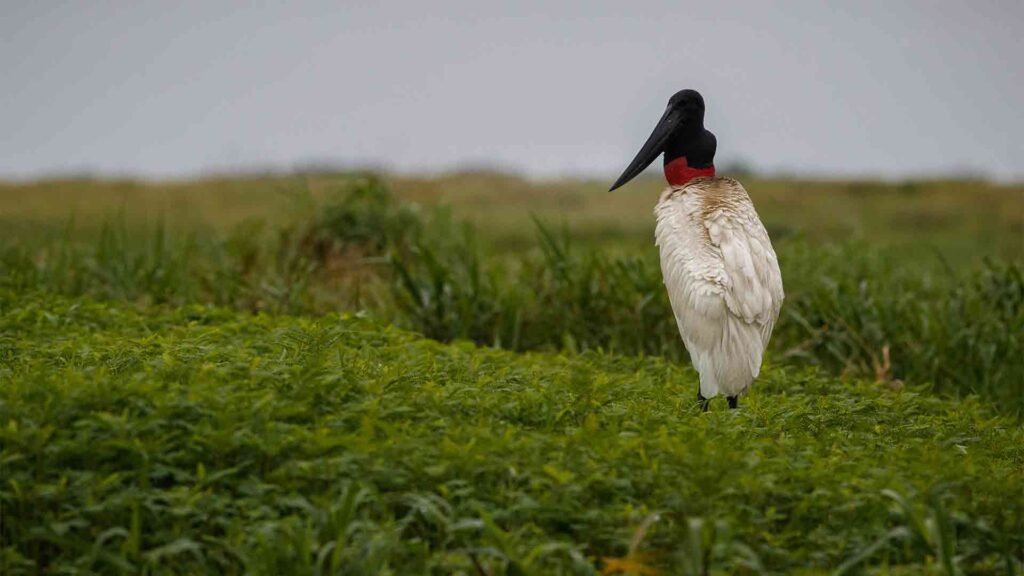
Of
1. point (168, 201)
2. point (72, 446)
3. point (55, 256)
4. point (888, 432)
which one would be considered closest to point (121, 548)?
point (72, 446)

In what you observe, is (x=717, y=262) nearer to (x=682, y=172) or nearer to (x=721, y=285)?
(x=721, y=285)

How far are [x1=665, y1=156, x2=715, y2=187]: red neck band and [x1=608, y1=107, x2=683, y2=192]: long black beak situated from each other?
129 mm

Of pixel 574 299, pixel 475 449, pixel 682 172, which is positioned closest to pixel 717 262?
pixel 682 172

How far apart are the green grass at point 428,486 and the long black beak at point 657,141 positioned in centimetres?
233

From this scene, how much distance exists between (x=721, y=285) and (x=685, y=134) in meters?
1.51

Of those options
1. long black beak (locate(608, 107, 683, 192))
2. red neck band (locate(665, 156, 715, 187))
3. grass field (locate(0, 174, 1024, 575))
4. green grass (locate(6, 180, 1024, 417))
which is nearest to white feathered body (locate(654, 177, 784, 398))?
grass field (locate(0, 174, 1024, 575))

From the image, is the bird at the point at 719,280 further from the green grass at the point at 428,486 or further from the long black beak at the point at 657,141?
the green grass at the point at 428,486

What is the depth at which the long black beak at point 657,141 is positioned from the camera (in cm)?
745

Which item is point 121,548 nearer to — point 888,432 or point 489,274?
point 888,432

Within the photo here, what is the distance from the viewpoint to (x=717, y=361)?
6230mm

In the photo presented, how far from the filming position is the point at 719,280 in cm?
624

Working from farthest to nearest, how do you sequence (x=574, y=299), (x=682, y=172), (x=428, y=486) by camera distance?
(x=574, y=299) → (x=682, y=172) → (x=428, y=486)

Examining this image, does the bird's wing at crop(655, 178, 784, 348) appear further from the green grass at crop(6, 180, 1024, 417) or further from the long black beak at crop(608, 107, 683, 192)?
the green grass at crop(6, 180, 1024, 417)

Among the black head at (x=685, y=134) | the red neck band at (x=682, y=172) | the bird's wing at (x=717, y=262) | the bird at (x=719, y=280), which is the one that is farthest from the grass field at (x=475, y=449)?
the black head at (x=685, y=134)
